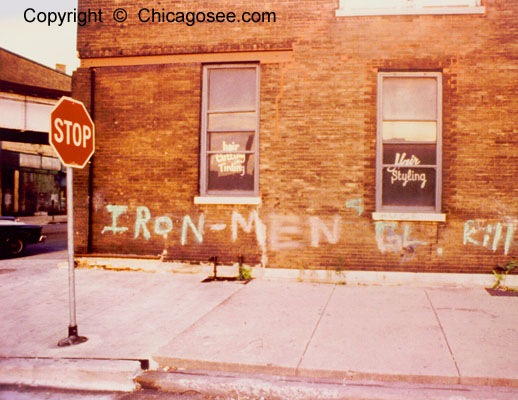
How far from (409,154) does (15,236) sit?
10.3 m

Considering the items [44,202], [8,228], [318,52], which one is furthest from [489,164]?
[44,202]

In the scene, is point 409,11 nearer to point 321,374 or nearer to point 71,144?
point 71,144

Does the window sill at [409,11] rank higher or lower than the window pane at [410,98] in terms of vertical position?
higher

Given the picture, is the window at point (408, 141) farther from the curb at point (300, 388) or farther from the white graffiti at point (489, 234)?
the curb at point (300, 388)

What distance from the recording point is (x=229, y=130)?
27.5 ft

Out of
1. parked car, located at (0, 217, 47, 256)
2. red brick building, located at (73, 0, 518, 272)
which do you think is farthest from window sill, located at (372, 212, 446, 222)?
parked car, located at (0, 217, 47, 256)

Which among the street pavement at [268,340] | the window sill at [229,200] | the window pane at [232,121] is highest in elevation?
the window pane at [232,121]

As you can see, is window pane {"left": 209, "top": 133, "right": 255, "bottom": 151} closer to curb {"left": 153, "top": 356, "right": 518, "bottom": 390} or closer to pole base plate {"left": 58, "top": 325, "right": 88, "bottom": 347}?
pole base plate {"left": 58, "top": 325, "right": 88, "bottom": 347}

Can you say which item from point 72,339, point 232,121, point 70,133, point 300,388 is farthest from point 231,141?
point 300,388

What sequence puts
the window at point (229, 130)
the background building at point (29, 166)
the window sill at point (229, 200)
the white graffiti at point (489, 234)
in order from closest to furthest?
the white graffiti at point (489, 234) → the window sill at point (229, 200) → the window at point (229, 130) → the background building at point (29, 166)

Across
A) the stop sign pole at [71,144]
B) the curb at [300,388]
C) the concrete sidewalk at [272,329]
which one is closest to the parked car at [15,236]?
the concrete sidewalk at [272,329]

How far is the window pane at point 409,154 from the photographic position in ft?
25.6

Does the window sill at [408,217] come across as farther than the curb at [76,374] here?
Yes

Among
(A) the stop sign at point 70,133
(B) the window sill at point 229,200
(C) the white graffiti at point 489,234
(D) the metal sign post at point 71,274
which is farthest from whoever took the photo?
(B) the window sill at point 229,200
